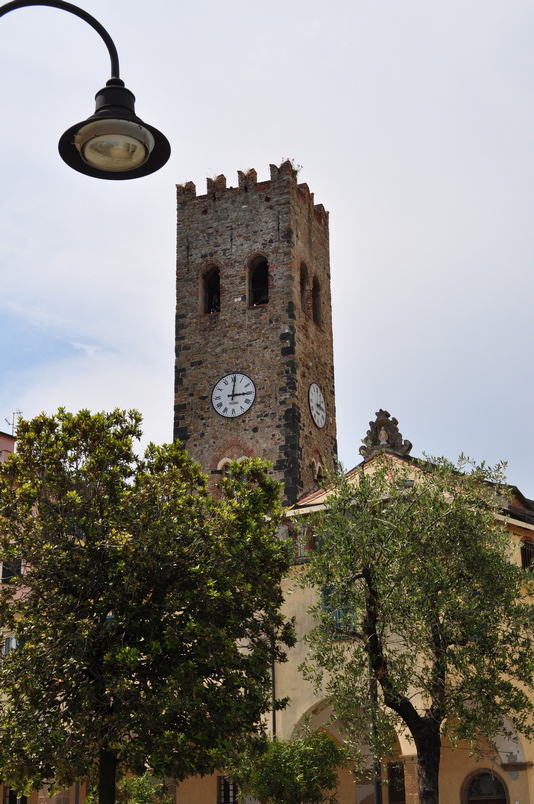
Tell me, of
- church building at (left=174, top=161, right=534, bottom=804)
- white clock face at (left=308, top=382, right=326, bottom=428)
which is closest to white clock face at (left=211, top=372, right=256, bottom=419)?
church building at (left=174, top=161, right=534, bottom=804)

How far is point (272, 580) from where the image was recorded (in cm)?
1833

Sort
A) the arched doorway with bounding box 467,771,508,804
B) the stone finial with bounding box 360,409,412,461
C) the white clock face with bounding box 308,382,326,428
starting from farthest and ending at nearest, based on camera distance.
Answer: the white clock face with bounding box 308,382,326,428, the stone finial with bounding box 360,409,412,461, the arched doorway with bounding box 467,771,508,804

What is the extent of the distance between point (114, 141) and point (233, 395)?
27346 millimetres

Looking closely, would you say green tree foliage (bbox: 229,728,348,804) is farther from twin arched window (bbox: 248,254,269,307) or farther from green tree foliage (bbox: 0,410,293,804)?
twin arched window (bbox: 248,254,269,307)

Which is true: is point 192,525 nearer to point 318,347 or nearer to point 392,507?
point 392,507

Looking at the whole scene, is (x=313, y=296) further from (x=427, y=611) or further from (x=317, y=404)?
(x=427, y=611)

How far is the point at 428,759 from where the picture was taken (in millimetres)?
16641

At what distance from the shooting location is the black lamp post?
7.57m

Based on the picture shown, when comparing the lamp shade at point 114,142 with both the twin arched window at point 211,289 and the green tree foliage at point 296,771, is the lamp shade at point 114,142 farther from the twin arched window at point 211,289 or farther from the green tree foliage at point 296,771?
the twin arched window at point 211,289

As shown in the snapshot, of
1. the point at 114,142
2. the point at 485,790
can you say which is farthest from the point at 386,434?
the point at 114,142

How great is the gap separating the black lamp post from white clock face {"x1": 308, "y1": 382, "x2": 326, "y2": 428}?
90.3 feet

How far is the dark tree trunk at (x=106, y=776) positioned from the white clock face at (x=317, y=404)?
20135mm

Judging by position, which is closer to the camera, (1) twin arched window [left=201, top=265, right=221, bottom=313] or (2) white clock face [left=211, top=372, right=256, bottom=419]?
(2) white clock face [left=211, top=372, right=256, bottom=419]

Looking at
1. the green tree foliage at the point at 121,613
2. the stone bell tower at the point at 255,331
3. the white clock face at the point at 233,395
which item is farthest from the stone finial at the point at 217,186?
the green tree foliage at the point at 121,613
